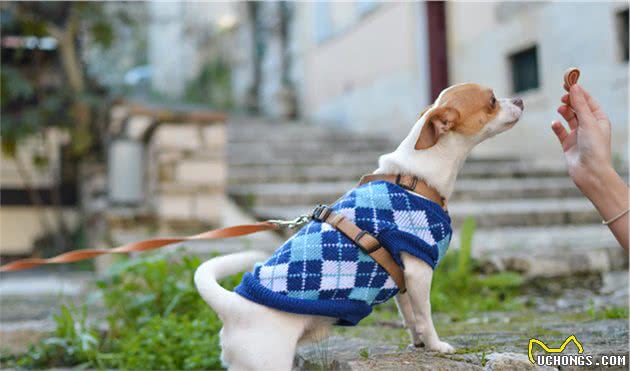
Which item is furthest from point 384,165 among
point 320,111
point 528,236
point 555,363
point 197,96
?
point 197,96

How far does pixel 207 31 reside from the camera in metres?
16.1

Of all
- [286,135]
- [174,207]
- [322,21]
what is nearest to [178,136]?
[174,207]

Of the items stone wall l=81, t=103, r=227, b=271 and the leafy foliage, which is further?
stone wall l=81, t=103, r=227, b=271

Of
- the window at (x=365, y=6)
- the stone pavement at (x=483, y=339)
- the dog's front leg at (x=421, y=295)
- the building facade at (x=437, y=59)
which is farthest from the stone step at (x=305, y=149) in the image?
the dog's front leg at (x=421, y=295)

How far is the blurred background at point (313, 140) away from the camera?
4.78m

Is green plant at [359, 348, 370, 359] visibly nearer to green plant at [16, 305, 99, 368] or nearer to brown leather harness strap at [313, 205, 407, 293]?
brown leather harness strap at [313, 205, 407, 293]

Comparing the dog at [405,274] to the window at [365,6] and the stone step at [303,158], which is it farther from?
the window at [365,6]

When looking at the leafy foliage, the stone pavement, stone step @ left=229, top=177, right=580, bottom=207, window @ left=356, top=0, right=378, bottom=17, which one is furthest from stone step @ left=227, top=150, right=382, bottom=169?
the stone pavement

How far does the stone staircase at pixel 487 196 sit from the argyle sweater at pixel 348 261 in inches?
73.2

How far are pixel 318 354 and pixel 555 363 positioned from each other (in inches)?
26.6

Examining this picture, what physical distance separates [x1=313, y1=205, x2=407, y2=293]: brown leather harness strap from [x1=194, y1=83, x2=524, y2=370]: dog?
0.02 metres

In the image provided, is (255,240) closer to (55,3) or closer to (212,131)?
(212,131)

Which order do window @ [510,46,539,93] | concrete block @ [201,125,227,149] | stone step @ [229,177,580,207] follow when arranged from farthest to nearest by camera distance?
window @ [510,46,539,93] → stone step @ [229,177,580,207] → concrete block @ [201,125,227,149]

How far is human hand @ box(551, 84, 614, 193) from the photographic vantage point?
2055 millimetres
